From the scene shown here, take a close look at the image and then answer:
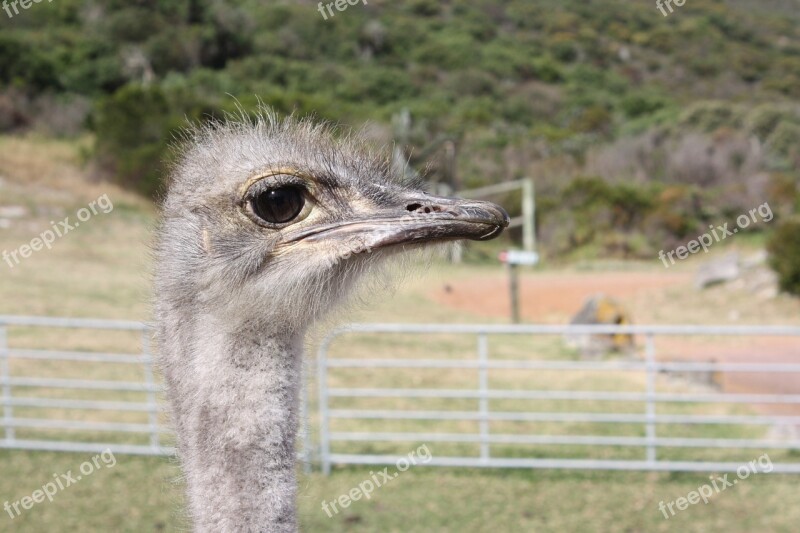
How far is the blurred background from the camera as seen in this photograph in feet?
17.2

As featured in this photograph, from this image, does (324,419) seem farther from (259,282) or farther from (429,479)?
(259,282)

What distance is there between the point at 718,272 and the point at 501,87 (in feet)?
95.4

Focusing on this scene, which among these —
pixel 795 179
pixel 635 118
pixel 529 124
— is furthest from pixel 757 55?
pixel 795 179

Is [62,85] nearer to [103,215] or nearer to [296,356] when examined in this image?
[103,215]

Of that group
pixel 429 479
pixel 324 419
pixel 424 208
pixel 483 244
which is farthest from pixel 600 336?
pixel 483 244

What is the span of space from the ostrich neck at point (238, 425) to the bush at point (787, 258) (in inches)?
494

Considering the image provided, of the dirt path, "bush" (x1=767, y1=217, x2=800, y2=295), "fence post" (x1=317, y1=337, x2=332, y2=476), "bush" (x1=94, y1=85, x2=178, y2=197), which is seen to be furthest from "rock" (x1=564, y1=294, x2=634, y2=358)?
"bush" (x1=94, y1=85, x2=178, y2=197)

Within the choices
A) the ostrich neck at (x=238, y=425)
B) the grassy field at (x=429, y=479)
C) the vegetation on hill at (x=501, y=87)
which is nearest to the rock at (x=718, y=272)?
the grassy field at (x=429, y=479)

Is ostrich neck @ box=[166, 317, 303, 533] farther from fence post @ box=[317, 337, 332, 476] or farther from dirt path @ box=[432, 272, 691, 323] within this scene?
dirt path @ box=[432, 272, 691, 323]

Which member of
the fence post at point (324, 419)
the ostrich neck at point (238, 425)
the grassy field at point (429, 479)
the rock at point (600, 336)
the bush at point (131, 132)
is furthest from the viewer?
the bush at point (131, 132)

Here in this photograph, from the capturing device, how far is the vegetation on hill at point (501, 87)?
23547 millimetres

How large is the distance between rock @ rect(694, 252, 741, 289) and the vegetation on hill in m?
6.11

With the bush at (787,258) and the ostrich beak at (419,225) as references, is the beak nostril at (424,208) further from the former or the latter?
the bush at (787,258)

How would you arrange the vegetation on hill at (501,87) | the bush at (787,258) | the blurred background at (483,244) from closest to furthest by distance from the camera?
the blurred background at (483,244) < the bush at (787,258) < the vegetation on hill at (501,87)
